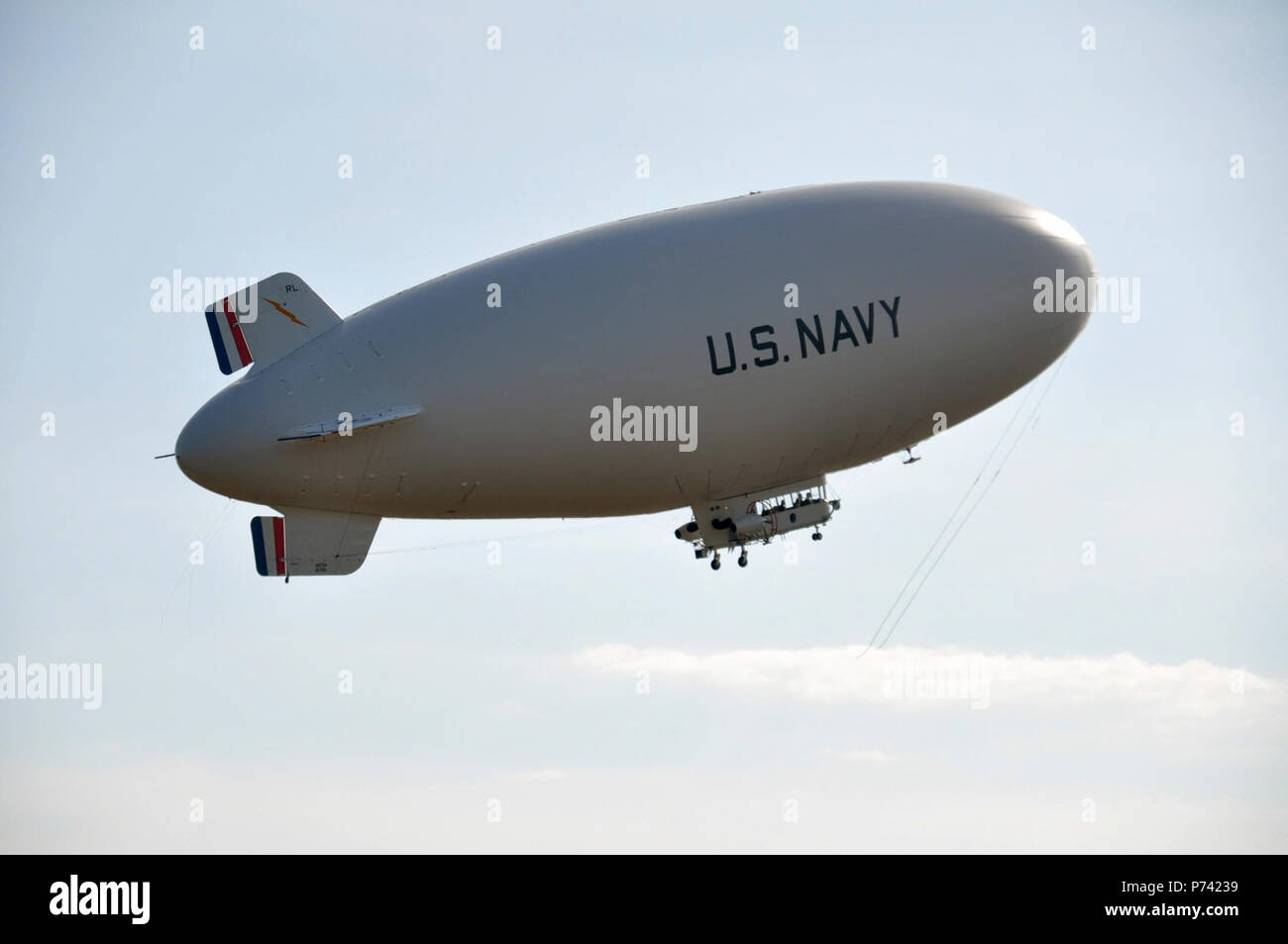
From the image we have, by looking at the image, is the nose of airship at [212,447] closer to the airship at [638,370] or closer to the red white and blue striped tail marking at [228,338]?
the airship at [638,370]

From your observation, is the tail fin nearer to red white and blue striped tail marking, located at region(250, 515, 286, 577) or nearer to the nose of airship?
the nose of airship

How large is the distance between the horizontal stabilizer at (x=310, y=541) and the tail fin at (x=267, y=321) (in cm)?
326

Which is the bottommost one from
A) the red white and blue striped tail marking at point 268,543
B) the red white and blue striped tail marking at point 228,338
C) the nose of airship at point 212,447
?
the red white and blue striped tail marking at point 268,543

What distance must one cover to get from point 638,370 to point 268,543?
8042 mm

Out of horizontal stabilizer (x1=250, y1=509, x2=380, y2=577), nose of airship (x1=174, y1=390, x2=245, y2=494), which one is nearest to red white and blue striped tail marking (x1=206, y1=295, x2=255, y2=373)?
nose of airship (x1=174, y1=390, x2=245, y2=494)

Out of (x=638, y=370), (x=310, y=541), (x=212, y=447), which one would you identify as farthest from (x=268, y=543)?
(x=638, y=370)

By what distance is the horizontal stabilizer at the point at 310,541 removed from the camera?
44.4 m

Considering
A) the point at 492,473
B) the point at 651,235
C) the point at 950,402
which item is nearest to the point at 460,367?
the point at 492,473

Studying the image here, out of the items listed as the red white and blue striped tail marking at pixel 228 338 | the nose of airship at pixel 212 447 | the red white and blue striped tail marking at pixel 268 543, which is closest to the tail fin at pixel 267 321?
the red white and blue striped tail marking at pixel 228 338

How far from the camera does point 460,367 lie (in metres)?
43.4

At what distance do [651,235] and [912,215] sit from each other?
19.3ft

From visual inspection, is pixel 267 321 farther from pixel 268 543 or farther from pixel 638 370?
pixel 638 370

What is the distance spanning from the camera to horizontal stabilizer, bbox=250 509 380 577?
146 feet

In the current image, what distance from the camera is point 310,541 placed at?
146 ft
